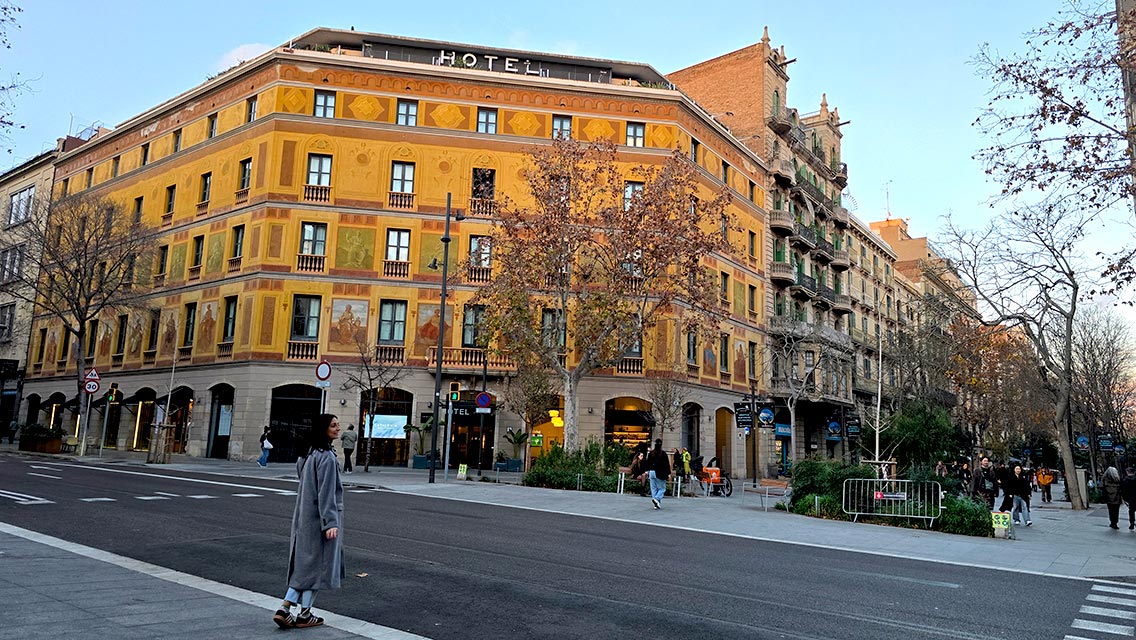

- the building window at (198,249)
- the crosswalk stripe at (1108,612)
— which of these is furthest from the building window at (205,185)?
the crosswalk stripe at (1108,612)

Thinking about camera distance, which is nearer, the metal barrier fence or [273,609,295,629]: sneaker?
[273,609,295,629]: sneaker

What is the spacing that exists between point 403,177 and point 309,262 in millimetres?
5519

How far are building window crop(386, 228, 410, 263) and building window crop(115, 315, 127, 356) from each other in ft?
49.9

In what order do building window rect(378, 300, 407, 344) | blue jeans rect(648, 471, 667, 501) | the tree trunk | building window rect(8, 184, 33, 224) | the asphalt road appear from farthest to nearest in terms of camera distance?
building window rect(8, 184, 33, 224)
building window rect(378, 300, 407, 344)
the tree trunk
blue jeans rect(648, 471, 667, 501)
the asphalt road

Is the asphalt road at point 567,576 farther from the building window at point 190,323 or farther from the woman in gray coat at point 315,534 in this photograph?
the building window at point 190,323

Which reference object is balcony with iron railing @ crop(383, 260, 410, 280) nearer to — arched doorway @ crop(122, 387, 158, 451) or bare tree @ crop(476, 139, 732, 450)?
bare tree @ crop(476, 139, 732, 450)

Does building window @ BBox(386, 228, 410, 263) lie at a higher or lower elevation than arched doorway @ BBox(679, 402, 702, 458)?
higher

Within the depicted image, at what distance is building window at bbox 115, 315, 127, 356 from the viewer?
125 feet

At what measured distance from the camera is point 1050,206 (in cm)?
1279

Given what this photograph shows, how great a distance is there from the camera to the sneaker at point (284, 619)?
5.82 meters

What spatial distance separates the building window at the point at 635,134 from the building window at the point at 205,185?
19587 millimetres

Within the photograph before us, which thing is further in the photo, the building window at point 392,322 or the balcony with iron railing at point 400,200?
the balcony with iron railing at point 400,200

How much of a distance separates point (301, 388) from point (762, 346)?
78.0 ft

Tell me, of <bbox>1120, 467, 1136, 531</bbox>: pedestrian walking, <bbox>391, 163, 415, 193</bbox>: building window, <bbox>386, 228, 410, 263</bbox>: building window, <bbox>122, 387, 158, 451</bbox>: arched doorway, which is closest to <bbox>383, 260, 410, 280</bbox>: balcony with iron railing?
<bbox>386, 228, 410, 263</bbox>: building window
